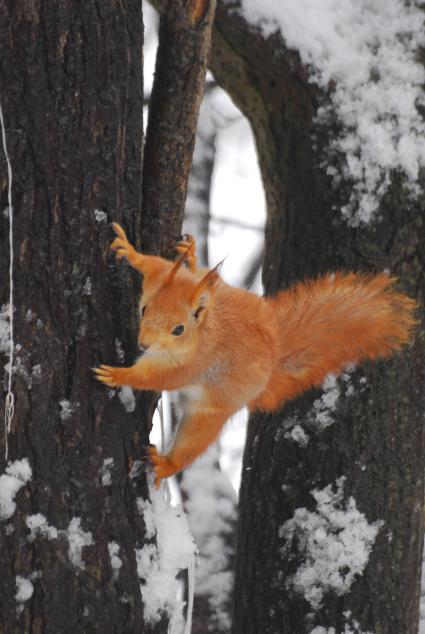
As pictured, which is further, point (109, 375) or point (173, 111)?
point (173, 111)

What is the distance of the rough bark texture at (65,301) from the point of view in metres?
1.79

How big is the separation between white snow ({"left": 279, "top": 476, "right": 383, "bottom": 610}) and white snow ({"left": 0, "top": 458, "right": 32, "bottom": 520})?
105cm

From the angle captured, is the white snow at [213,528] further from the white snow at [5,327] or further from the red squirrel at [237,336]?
the white snow at [5,327]

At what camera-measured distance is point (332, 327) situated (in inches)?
97.2

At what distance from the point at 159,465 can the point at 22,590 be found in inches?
17.7

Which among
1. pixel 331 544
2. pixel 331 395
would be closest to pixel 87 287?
pixel 331 395

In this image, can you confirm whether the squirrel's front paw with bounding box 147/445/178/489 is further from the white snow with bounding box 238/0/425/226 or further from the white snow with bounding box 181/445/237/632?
the white snow with bounding box 181/445/237/632

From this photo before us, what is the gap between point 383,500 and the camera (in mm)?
2596

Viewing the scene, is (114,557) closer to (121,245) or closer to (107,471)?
(107,471)

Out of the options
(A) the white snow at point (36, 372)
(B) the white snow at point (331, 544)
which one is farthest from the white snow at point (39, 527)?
(B) the white snow at point (331, 544)

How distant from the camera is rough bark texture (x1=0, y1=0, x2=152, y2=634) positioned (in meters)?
1.79

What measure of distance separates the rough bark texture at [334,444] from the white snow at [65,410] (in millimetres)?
969

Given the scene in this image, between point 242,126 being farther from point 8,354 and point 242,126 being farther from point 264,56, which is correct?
point 8,354

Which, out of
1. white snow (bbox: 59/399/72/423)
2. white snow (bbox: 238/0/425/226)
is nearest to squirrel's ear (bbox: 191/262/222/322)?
white snow (bbox: 59/399/72/423)
